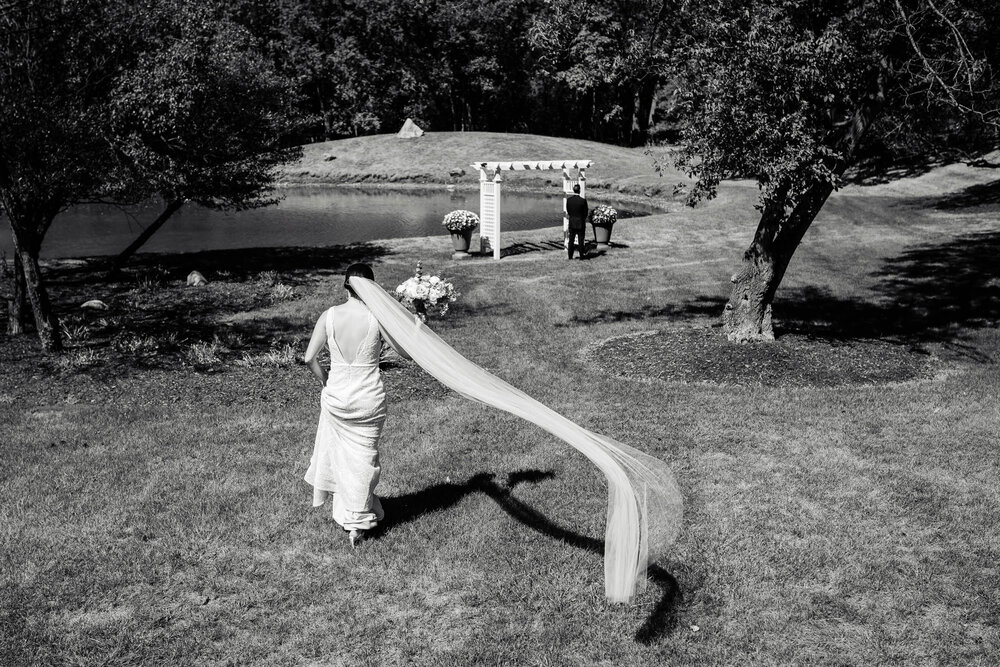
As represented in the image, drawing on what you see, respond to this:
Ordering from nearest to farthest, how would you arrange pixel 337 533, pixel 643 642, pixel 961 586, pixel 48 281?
pixel 643 642
pixel 961 586
pixel 337 533
pixel 48 281

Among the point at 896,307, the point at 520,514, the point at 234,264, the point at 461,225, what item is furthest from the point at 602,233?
the point at 520,514

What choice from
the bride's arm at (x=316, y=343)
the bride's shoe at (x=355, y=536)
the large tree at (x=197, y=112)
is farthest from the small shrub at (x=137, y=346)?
the bride's shoe at (x=355, y=536)

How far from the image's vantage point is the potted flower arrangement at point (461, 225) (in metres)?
25.2

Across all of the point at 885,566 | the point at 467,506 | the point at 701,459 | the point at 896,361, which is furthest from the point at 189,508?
the point at 896,361

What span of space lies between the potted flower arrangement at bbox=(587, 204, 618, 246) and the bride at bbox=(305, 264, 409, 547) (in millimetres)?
19924

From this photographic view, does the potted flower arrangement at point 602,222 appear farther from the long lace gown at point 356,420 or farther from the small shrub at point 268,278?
the long lace gown at point 356,420

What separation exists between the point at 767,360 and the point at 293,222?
2909 cm

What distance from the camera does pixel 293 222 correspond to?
3822cm

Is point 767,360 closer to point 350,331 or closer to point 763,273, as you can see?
point 763,273

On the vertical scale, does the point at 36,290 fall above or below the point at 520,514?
above

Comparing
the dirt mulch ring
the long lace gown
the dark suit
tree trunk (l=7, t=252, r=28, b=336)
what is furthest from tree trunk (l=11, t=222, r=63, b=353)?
the dark suit

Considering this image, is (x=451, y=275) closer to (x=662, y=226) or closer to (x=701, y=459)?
(x=662, y=226)

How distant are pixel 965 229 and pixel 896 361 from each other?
2038 cm

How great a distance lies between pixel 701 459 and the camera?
9.70 m
